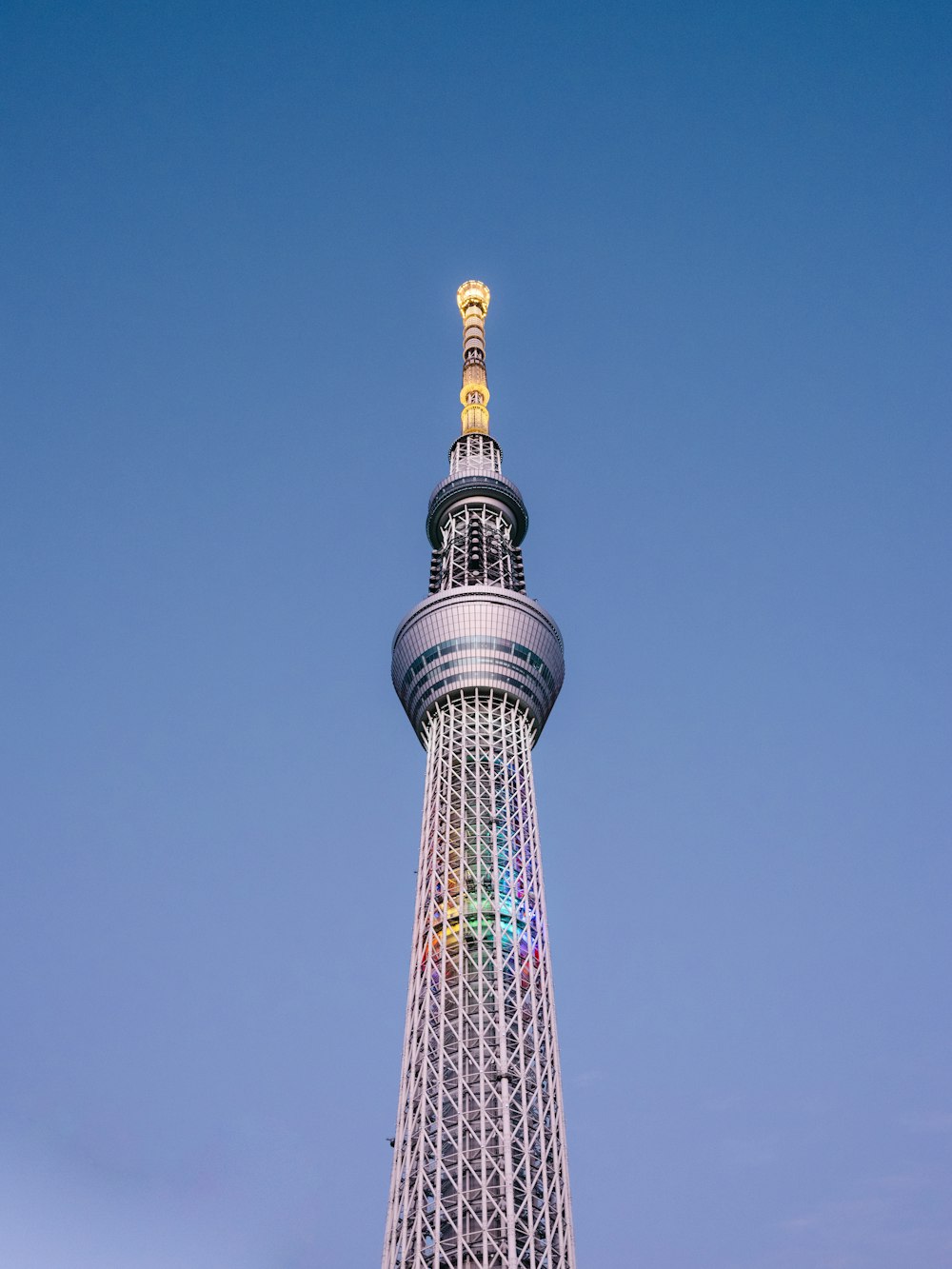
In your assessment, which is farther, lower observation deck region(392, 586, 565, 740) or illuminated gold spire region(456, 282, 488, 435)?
illuminated gold spire region(456, 282, 488, 435)

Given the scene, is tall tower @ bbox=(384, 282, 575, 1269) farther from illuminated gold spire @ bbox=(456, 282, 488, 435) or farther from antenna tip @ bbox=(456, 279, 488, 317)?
antenna tip @ bbox=(456, 279, 488, 317)

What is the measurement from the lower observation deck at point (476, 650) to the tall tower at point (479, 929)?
106 millimetres

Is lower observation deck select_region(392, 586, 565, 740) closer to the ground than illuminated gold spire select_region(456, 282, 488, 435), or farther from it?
closer to the ground

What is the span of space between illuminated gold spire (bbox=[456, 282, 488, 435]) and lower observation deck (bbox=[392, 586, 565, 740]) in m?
28.9

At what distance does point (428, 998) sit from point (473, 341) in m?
70.5

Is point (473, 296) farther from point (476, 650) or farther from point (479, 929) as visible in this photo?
point (479, 929)

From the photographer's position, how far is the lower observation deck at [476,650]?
298 ft

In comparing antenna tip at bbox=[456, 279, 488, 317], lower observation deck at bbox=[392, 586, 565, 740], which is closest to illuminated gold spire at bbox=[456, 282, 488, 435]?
antenna tip at bbox=[456, 279, 488, 317]

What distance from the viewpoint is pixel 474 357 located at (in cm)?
12056

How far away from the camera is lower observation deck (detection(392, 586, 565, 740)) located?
90.7 m

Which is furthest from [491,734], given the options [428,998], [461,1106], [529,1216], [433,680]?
[529,1216]

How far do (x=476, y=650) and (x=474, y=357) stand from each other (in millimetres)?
42016

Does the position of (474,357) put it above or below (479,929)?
above

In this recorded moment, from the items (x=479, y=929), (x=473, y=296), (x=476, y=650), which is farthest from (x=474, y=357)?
(x=479, y=929)
